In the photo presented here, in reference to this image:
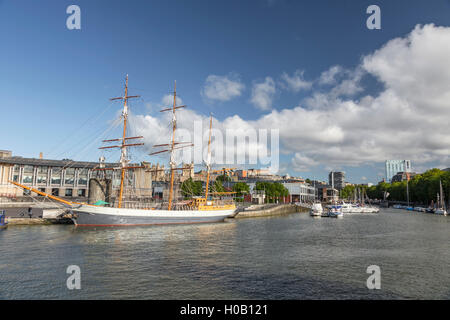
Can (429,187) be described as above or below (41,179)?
below

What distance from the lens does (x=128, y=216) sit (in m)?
53.3

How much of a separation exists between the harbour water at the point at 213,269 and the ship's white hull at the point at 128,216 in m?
13.0

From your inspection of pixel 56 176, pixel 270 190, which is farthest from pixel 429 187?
pixel 56 176

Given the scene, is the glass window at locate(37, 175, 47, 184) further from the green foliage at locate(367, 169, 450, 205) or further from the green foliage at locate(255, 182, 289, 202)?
the green foliage at locate(367, 169, 450, 205)

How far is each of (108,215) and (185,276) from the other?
117 feet

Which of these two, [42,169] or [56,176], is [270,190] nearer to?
[56,176]

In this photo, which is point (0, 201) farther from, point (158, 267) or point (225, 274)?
point (225, 274)

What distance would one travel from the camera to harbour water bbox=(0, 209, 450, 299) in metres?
18.0

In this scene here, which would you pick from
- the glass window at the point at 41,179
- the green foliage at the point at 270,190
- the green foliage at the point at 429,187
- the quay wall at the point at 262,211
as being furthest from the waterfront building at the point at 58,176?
the green foliage at the point at 429,187

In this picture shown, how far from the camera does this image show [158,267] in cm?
2345

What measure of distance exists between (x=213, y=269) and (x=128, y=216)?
35.0 meters

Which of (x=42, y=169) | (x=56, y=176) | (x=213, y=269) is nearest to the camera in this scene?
(x=213, y=269)
